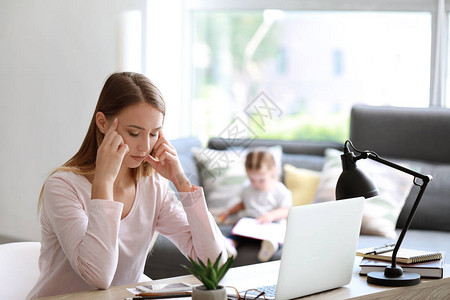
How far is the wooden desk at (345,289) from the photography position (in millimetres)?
1580

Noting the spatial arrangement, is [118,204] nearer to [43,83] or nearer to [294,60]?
[294,60]

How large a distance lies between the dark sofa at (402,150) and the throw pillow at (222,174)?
6 centimetres

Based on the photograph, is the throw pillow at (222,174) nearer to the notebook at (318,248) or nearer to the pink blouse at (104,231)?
the pink blouse at (104,231)

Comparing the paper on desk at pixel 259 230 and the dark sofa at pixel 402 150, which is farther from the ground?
the dark sofa at pixel 402 150

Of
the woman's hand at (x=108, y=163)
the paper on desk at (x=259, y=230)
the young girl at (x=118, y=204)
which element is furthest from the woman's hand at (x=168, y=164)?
the paper on desk at (x=259, y=230)

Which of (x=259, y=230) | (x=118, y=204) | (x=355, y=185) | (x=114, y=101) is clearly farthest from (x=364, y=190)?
(x=259, y=230)

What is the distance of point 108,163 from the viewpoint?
1704 mm

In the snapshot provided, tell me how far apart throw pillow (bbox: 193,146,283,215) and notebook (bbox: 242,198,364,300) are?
208 centimetres

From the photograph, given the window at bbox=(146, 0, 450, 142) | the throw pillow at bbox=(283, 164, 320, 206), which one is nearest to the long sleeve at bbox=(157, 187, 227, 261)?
the throw pillow at bbox=(283, 164, 320, 206)

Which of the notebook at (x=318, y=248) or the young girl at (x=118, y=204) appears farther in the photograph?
the young girl at (x=118, y=204)

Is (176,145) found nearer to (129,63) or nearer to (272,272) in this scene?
(129,63)

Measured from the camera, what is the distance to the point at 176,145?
3900mm

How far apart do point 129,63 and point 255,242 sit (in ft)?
5.18

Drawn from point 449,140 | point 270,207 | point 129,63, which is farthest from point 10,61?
point 449,140
